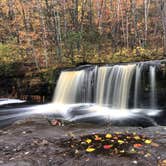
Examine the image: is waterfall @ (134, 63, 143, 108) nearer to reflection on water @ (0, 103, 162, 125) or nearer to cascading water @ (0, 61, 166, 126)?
cascading water @ (0, 61, 166, 126)

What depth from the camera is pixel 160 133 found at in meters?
4.79

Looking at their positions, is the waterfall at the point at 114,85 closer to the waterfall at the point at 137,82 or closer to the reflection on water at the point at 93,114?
the waterfall at the point at 137,82

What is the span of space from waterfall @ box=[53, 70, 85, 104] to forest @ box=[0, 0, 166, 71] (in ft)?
5.88

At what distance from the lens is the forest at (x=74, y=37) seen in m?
13.7

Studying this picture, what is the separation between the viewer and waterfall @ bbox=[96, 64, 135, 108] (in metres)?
9.23

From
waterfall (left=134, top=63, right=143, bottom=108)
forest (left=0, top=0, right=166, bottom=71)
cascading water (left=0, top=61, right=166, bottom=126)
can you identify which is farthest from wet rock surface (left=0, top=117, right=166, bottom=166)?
forest (left=0, top=0, right=166, bottom=71)

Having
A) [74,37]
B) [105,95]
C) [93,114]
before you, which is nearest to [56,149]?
[93,114]

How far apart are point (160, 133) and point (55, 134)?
1.99 m

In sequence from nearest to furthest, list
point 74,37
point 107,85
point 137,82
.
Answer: point 137,82 < point 107,85 < point 74,37

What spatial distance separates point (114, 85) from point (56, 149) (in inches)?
232

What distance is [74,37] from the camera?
15.0 meters

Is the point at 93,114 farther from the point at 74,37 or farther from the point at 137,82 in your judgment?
the point at 74,37

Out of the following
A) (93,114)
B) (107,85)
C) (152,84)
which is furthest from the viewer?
(107,85)

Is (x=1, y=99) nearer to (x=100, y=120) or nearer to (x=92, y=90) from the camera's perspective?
(x=92, y=90)
